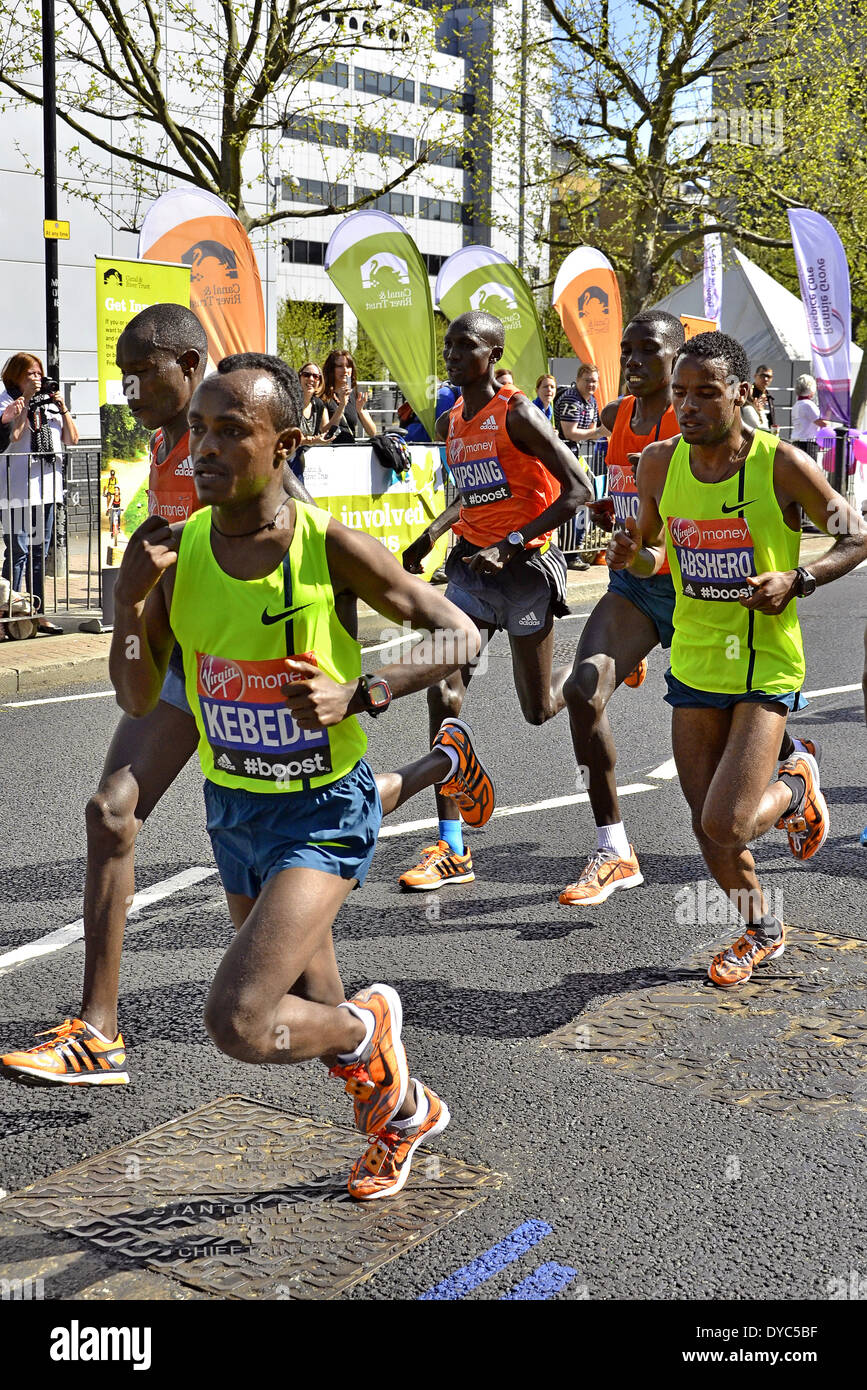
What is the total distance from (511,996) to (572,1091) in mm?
719

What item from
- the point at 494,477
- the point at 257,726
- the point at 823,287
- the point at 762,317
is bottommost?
the point at 257,726

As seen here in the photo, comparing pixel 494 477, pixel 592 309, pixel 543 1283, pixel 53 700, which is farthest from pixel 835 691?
pixel 592 309

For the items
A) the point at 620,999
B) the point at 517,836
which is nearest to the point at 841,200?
the point at 517,836

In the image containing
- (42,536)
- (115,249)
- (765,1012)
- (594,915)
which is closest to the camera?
(765,1012)

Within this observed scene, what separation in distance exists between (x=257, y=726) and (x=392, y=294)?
11.4 metres

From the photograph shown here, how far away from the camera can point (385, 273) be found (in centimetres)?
1393

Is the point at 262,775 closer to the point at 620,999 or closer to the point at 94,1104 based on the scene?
the point at 94,1104

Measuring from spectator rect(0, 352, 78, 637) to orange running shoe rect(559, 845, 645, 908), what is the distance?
21.7 feet

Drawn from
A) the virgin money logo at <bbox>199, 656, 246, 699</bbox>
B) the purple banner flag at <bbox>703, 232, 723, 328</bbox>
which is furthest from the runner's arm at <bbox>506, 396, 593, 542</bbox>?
the purple banner flag at <bbox>703, 232, 723, 328</bbox>

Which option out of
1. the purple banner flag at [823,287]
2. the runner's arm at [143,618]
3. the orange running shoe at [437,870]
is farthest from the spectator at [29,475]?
the purple banner flag at [823,287]

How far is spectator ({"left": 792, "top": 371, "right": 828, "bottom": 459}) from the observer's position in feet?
66.2

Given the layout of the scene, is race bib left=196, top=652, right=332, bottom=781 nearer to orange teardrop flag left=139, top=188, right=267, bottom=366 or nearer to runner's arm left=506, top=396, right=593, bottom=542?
runner's arm left=506, top=396, right=593, bottom=542

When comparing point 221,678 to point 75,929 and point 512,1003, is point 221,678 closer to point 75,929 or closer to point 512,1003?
point 512,1003

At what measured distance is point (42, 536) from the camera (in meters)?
11.3
